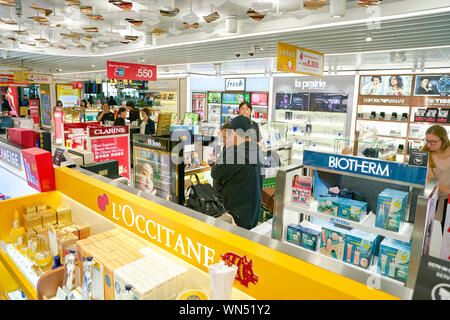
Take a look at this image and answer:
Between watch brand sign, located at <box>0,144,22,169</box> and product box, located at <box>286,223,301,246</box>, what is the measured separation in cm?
269

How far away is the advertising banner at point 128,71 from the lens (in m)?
8.41

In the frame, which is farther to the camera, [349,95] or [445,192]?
[349,95]

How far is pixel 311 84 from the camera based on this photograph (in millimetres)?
10617

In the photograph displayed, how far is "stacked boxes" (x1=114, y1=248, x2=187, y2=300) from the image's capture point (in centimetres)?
140

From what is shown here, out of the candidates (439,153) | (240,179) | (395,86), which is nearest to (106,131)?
(240,179)

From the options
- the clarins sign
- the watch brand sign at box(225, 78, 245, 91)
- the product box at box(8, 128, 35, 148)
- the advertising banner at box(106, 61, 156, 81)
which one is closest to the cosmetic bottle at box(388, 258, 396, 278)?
the product box at box(8, 128, 35, 148)

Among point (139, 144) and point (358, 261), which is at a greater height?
point (139, 144)

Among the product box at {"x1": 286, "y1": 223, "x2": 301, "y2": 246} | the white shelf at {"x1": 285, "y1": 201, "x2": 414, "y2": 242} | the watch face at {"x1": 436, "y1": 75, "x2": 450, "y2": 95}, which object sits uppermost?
the watch face at {"x1": 436, "y1": 75, "x2": 450, "y2": 95}

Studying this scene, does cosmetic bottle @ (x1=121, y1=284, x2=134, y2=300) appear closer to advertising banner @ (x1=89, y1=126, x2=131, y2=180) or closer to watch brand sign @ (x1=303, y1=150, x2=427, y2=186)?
watch brand sign @ (x1=303, y1=150, x2=427, y2=186)

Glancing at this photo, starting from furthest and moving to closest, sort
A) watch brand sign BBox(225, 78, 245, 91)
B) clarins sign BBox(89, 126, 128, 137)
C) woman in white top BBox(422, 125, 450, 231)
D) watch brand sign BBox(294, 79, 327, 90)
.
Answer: watch brand sign BBox(225, 78, 245, 91), watch brand sign BBox(294, 79, 327, 90), clarins sign BBox(89, 126, 128, 137), woman in white top BBox(422, 125, 450, 231)
